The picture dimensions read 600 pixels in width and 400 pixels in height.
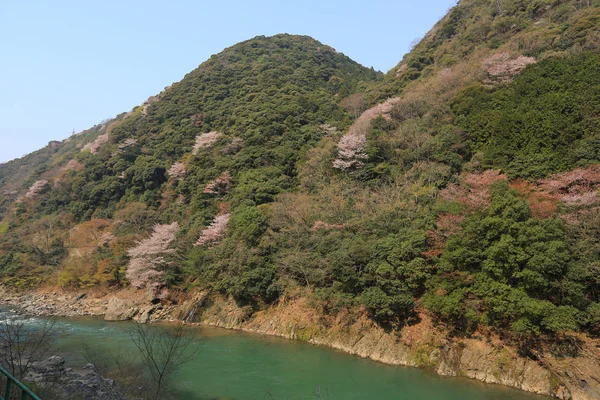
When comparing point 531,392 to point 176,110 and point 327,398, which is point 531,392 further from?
point 176,110

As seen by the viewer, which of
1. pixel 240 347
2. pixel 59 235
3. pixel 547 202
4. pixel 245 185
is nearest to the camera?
pixel 547 202

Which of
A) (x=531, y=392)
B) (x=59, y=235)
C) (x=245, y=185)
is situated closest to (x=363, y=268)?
(x=531, y=392)

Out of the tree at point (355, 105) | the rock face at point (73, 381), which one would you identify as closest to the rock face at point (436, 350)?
the rock face at point (73, 381)

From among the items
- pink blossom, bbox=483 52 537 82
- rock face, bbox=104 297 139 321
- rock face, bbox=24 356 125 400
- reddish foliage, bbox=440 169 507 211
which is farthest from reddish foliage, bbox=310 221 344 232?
pink blossom, bbox=483 52 537 82

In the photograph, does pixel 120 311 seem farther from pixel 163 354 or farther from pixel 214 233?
pixel 163 354

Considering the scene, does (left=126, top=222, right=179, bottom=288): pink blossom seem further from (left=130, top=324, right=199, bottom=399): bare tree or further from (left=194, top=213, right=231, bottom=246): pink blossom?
(left=130, top=324, right=199, bottom=399): bare tree

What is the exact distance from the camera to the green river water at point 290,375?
12.7 meters

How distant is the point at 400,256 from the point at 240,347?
964 cm

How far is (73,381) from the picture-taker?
12266 millimetres

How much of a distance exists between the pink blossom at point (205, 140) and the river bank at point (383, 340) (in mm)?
17965

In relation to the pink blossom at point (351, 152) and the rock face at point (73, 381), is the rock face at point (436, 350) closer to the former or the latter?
the rock face at point (73, 381)

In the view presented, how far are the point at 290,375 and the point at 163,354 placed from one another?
5.39m

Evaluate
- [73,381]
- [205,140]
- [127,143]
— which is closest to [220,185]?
[205,140]

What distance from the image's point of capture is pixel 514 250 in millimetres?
Answer: 13195
